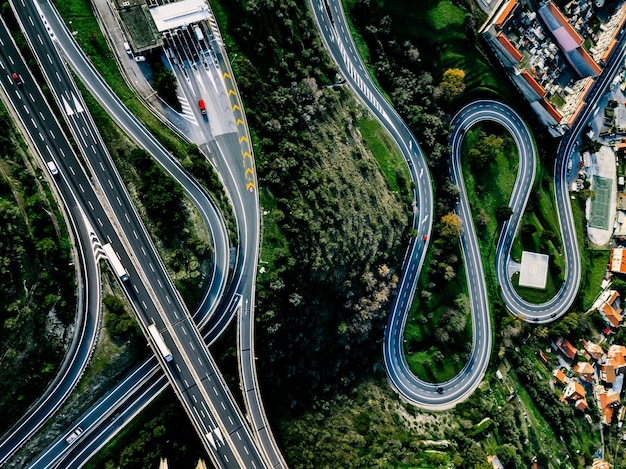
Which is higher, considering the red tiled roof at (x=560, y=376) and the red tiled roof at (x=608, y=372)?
the red tiled roof at (x=560, y=376)

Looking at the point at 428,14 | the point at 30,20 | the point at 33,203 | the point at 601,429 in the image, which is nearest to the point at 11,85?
the point at 30,20

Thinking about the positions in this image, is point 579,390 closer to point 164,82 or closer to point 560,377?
point 560,377

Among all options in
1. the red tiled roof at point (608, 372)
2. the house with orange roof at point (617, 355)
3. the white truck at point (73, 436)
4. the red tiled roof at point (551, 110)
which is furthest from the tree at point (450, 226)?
the white truck at point (73, 436)

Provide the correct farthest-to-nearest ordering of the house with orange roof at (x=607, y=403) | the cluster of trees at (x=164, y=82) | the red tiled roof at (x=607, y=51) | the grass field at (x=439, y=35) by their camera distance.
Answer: the house with orange roof at (x=607, y=403) < the red tiled roof at (x=607, y=51) < the grass field at (x=439, y=35) < the cluster of trees at (x=164, y=82)

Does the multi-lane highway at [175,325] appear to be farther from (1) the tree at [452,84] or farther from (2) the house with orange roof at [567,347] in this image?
(2) the house with orange roof at [567,347]

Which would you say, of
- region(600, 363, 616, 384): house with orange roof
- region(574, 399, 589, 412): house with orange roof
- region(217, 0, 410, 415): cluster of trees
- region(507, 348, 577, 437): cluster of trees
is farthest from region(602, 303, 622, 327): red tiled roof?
region(217, 0, 410, 415): cluster of trees

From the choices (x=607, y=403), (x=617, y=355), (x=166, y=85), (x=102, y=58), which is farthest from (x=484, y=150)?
(x=102, y=58)
